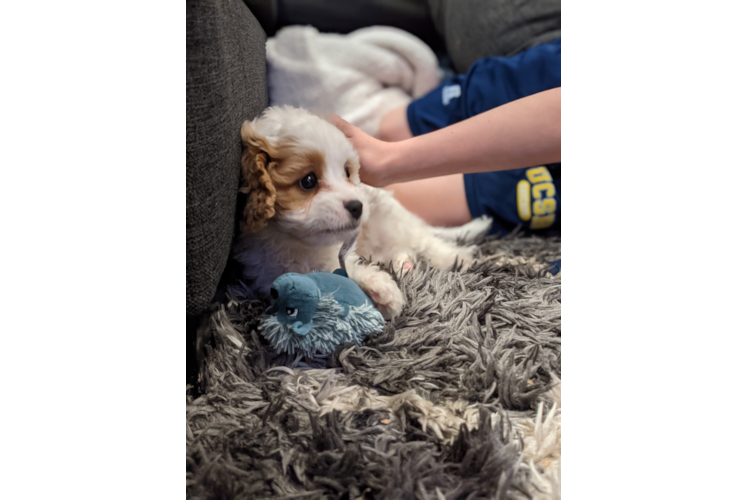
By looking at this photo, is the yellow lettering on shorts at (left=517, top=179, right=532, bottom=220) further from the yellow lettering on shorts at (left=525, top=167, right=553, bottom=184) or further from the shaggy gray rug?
the shaggy gray rug

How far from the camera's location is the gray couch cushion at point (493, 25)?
1564 mm

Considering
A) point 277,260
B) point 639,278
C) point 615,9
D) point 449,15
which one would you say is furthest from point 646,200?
point 449,15

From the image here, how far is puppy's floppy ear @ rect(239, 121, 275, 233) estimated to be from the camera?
31.6 inches

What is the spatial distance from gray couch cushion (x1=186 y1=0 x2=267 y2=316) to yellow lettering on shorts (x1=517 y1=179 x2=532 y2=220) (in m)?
1.00

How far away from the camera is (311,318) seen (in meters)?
0.73

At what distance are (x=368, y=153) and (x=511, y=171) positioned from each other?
2.21 feet

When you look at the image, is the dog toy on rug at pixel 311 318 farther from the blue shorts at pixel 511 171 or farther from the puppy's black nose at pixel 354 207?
the blue shorts at pixel 511 171

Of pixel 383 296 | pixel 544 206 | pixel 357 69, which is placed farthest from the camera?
pixel 357 69

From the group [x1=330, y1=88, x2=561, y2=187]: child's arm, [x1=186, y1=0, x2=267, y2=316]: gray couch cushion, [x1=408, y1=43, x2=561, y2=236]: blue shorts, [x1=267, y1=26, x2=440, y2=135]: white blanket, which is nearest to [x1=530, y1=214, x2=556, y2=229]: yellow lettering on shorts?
[x1=408, y1=43, x2=561, y2=236]: blue shorts

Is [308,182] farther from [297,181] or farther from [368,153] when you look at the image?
[368,153]

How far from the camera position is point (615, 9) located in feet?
2.37

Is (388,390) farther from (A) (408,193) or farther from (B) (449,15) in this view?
(B) (449,15)

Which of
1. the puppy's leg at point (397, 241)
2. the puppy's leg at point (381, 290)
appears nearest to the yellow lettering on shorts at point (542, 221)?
the puppy's leg at point (397, 241)

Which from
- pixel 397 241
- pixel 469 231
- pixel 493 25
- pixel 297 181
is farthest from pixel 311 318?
pixel 493 25
